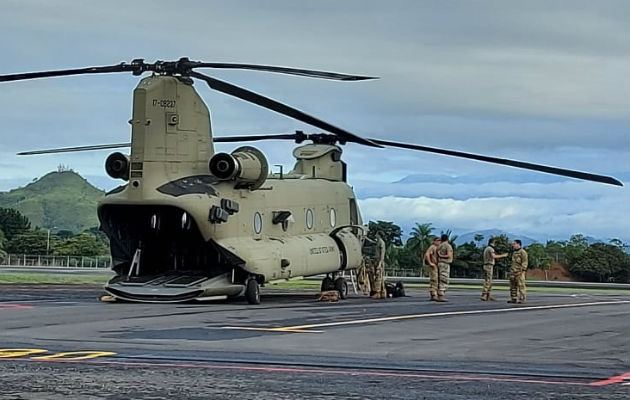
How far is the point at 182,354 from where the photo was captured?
41.3ft

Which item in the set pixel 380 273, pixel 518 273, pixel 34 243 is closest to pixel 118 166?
pixel 380 273

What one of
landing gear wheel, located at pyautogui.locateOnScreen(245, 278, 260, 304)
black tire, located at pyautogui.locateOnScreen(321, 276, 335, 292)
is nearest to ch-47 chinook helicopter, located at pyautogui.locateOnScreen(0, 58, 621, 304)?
landing gear wheel, located at pyautogui.locateOnScreen(245, 278, 260, 304)

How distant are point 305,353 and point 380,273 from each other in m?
17.0

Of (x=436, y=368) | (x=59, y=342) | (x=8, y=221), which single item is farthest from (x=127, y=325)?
(x=8, y=221)

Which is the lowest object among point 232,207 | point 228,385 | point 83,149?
point 228,385

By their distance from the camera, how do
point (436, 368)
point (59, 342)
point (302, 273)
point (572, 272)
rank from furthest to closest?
point (572, 272), point (302, 273), point (59, 342), point (436, 368)

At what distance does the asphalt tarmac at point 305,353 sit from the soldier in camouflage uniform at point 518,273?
457cm

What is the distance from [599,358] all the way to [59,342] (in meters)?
7.23

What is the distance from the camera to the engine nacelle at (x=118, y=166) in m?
25.3

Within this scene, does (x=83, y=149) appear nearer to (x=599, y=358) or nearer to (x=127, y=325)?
(x=127, y=325)

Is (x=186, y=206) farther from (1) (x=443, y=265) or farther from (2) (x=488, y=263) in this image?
(2) (x=488, y=263)

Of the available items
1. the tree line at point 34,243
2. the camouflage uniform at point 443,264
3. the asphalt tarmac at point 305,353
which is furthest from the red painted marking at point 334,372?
the tree line at point 34,243

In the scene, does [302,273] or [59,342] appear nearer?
[59,342]

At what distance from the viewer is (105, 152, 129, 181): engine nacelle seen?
25.3 metres
